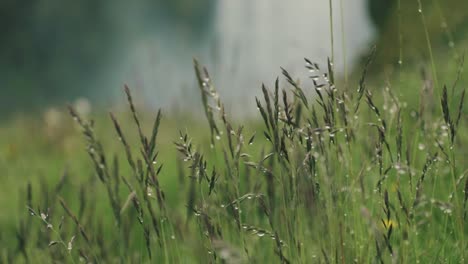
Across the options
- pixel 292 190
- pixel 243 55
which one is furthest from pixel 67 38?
pixel 292 190

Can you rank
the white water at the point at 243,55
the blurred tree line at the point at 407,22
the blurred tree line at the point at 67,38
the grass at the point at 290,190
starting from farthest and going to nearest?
the blurred tree line at the point at 67,38, the blurred tree line at the point at 407,22, the white water at the point at 243,55, the grass at the point at 290,190

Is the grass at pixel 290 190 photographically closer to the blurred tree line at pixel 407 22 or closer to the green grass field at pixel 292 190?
the green grass field at pixel 292 190

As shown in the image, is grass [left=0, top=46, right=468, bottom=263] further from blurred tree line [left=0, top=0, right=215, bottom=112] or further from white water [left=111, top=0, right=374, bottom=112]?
blurred tree line [left=0, top=0, right=215, bottom=112]

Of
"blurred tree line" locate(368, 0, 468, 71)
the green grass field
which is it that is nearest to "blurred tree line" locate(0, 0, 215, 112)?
"blurred tree line" locate(368, 0, 468, 71)

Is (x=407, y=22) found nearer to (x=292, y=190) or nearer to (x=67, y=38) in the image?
(x=292, y=190)

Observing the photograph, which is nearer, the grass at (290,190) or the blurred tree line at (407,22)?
the grass at (290,190)

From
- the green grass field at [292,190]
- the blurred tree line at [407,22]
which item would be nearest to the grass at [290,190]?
the green grass field at [292,190]

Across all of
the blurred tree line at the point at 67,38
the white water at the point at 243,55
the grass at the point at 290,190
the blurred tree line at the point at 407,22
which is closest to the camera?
the grass at the point at 290,190

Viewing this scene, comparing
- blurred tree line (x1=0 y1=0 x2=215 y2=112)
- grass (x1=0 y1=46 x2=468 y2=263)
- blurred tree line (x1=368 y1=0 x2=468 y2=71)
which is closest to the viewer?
grass (x1=0 y1=46 x2=468 y2=263)

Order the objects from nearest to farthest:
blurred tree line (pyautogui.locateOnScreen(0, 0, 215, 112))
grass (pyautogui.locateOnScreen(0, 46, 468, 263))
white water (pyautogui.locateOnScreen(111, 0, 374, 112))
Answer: grass (pyautogui.locateOnScreen(0, 46, 468, 263)), white water (pyautogui.locateOnScreen(111, 0, 374, 112)), blurred tree line (pyautogui.locateOnScreen(0, 0, 215, 112))

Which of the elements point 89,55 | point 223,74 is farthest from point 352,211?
point 89,55

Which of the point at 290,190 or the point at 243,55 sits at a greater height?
the point at 243,55

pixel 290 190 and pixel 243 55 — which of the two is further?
pixel 243 55

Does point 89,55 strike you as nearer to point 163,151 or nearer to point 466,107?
point 163,151
